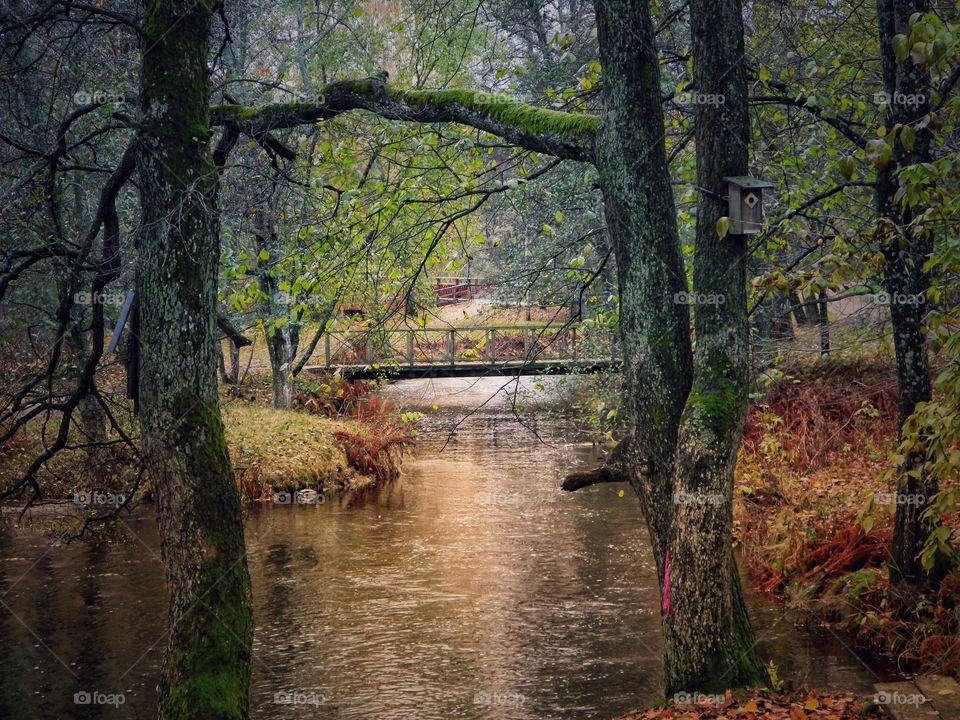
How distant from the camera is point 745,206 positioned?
21.0ft

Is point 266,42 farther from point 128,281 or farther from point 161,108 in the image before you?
point 161,108

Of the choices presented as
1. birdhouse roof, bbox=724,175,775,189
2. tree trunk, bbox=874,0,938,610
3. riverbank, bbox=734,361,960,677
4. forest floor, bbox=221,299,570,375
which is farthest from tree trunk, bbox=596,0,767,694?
forest floor, bbox=221,299,570,375

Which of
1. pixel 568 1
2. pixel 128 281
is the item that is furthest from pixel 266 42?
pixel 128 281

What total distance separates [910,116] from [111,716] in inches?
356

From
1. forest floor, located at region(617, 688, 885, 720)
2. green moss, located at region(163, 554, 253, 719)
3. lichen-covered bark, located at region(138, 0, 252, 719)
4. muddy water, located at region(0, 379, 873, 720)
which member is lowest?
muddy water, located at region(0, 379, 873, 720)

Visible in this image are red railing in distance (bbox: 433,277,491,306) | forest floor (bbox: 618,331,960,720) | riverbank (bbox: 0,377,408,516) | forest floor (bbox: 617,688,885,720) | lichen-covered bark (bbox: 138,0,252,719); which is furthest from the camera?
riverbank (bbox: 0,377,408,516)

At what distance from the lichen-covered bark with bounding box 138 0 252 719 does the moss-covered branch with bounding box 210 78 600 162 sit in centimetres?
78

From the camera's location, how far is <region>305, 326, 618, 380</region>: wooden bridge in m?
11.0

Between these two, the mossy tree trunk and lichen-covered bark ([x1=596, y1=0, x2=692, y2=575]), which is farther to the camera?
lichen-covered bark ([x1=596, y1=0, x2=692, y2=575])

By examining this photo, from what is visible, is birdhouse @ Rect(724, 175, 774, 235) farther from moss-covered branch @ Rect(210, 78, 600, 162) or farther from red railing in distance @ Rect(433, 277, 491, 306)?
red railing in distance @ Rect(433, 277, 491, 306)

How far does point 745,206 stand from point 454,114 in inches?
89.6

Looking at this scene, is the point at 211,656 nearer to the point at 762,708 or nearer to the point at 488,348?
the point at 762,708

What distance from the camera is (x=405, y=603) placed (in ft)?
38.9

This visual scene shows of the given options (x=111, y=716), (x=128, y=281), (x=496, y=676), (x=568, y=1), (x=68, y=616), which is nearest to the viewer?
(x=111, y=716)
